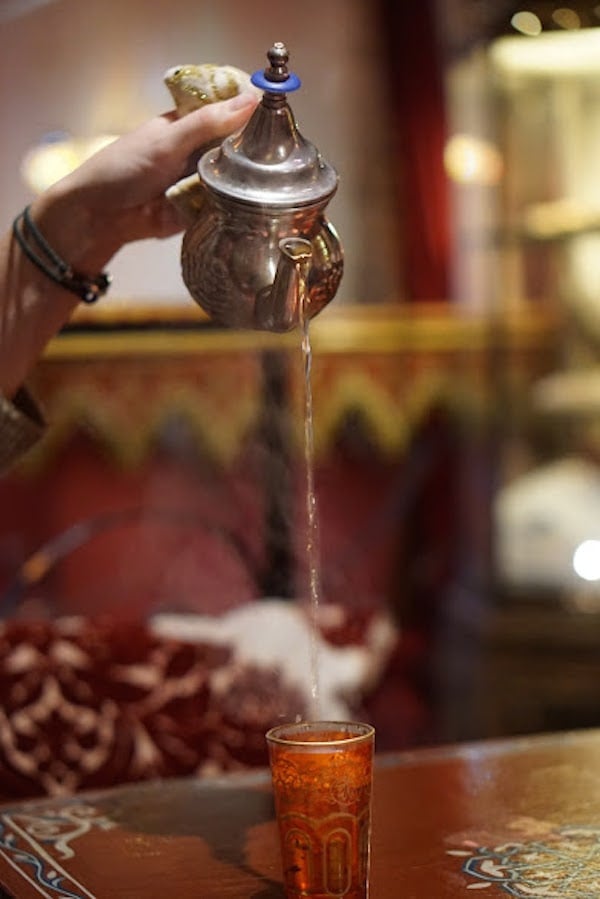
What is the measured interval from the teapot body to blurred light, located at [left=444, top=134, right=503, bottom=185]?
7.79 ft

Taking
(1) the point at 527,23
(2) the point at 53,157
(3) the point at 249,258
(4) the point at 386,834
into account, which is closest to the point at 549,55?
(1) the point at 527,23

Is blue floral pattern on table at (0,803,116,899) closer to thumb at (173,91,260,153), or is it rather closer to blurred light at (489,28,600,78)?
thumb at (173,91,260,153)

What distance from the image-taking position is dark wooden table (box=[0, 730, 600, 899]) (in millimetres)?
1149

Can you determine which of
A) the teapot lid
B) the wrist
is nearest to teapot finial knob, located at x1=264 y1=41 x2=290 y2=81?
the teapot lid

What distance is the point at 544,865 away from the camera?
1171 millimetres

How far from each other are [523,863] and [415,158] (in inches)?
154

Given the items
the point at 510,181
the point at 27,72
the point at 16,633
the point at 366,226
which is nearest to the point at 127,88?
the point at 27,72

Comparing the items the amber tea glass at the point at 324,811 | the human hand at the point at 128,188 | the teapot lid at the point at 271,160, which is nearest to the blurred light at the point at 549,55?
the human hand at the point at 128,188

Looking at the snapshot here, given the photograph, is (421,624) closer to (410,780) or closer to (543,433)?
(543,433)

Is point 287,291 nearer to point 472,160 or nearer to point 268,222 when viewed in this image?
point 268,222

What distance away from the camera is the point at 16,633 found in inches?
77.8

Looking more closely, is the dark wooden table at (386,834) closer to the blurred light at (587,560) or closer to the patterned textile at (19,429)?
the patterned textile at (19,429)

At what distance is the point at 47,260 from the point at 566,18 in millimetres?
2253

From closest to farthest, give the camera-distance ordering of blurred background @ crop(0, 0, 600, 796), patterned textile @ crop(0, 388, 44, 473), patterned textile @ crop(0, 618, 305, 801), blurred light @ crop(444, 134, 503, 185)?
patterned textile @ crop(0, 388, 44, 473) → patterned textile @ crop(0, 618, 305, 801) → blurred background @ crop(0, 0, 600, 796) → blurred light @ crop(444, 134, 503, 185)
